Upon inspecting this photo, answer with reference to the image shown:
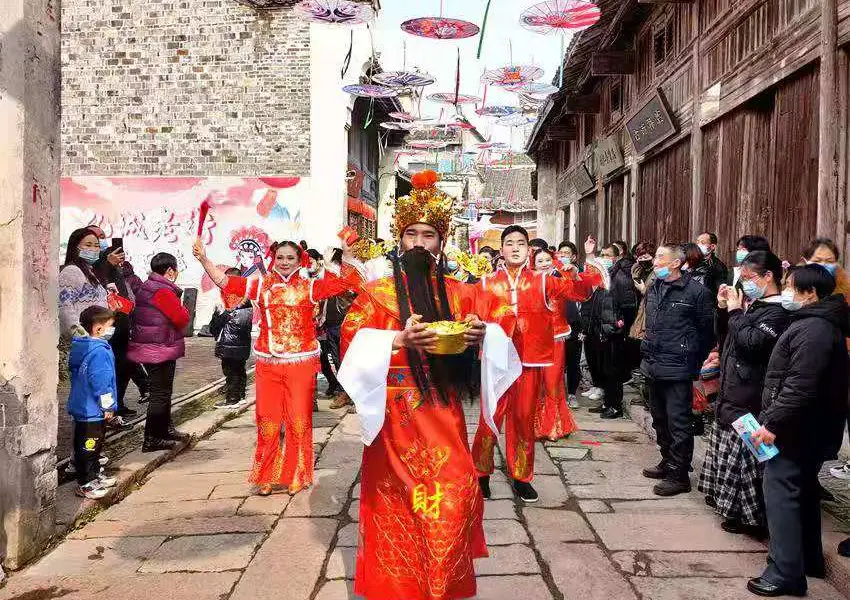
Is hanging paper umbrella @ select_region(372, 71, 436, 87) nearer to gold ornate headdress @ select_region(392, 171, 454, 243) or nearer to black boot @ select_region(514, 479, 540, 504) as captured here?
black boot @ select_region(514, 479, 540, 504)

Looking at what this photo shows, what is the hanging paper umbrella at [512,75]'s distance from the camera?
14.3 meters

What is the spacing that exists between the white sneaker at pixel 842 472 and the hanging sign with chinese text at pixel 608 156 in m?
9.25

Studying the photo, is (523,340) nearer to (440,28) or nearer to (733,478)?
(733,478)

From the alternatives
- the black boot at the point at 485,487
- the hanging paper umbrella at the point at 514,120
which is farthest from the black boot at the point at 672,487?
the hanging paper umbrella at the point at 514,120

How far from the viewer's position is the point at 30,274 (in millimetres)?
4203

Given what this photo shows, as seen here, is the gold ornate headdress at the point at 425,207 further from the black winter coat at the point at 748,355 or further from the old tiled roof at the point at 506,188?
the old tiled roof at the point at 506,188

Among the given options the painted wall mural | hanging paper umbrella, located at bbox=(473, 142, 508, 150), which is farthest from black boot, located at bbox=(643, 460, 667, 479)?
hanging paper umbrella, located at bbox=(473, 142, 508, 150)

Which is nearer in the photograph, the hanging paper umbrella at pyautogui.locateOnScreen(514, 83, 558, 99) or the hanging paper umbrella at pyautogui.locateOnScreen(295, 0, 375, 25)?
the hanging paper umbrella at pyautogui.locateOnScreen(295, 0, 375, 25)

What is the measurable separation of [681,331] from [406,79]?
37.1ft

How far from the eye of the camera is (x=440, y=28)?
36.7 feet

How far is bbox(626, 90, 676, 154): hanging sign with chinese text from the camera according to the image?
1052cm

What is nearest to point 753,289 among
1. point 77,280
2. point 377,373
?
point 377,373

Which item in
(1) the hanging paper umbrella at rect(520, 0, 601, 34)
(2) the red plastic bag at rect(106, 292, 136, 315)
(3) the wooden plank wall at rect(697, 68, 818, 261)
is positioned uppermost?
(1) the hanging paper umbrella at rect(520, 0, 601, 34)

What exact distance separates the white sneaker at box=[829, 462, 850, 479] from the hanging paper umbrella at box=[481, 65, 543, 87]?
10542 millimetres
